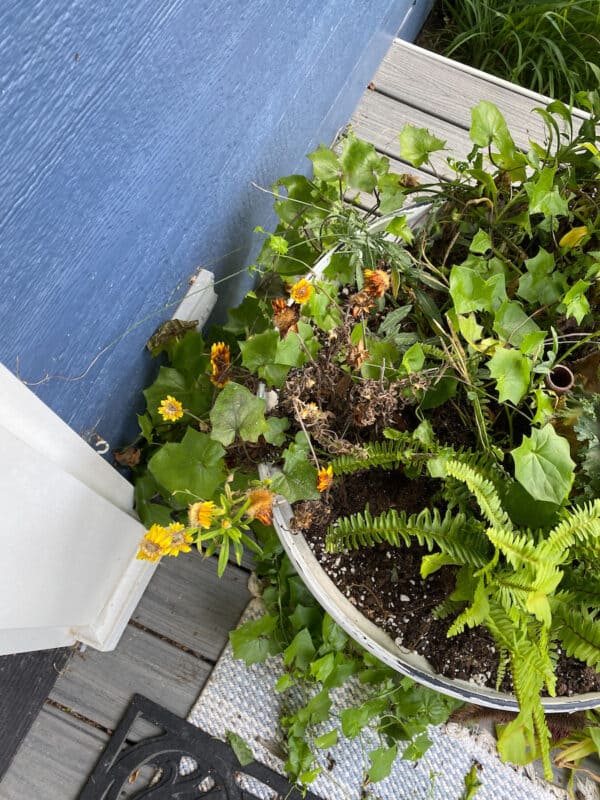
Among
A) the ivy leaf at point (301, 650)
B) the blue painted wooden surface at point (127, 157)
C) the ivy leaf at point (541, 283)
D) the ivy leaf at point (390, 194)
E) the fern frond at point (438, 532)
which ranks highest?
the blue painted wooden surface at point (127, 157)

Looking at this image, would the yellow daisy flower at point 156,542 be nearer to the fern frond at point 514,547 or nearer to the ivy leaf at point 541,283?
the fern frond at point 514,547

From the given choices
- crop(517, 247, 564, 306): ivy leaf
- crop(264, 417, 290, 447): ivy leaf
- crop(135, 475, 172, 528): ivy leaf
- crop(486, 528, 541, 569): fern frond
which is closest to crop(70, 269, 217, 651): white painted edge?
crop(135, 475, 172, 528): ivy leaf

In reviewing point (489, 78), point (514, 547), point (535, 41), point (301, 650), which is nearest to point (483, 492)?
point (514, 547)

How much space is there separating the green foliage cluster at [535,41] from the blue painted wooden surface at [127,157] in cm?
73

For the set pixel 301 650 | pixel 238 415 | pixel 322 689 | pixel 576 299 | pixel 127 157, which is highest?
pixel 127 157

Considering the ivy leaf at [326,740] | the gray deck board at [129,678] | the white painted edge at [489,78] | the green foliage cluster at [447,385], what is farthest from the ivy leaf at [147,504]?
the white painted edge at [489,78]

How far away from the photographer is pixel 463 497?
86cm

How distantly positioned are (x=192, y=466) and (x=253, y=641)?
48 centimetres

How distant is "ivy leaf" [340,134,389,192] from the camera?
3.21 feet

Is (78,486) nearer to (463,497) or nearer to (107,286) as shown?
(107,286)

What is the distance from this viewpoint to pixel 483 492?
76cm

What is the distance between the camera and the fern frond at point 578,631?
755 millimetres

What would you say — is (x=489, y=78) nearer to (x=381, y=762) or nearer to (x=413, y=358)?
(x=413, y=358)

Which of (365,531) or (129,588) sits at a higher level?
(365,531)
